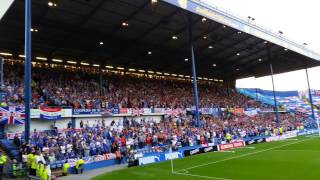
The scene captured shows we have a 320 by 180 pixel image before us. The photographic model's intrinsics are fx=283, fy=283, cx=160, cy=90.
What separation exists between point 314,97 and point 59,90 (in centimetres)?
7146

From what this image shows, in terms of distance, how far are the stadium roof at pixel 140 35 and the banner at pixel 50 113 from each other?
7827mm

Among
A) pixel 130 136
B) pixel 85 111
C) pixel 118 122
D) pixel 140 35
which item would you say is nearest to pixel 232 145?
pixel 130 136

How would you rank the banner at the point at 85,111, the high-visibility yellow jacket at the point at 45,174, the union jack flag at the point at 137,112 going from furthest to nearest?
the union jack flag at the point at 137,112
the banner at the point at 85,111
the high-visibility yellow jacket at the point at 45,174

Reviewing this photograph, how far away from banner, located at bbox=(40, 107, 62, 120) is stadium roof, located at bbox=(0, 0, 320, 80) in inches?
Result: 308

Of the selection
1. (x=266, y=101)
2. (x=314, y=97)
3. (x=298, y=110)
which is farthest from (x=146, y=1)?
(x=314, y=97)

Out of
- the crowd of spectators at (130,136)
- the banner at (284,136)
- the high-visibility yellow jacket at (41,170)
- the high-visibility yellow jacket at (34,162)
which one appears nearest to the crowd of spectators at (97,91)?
the crowd of spectators at (130,136)

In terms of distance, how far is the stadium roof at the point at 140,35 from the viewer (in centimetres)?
2462

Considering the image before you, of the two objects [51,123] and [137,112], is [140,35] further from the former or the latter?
[51,123]

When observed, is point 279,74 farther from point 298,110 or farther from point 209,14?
point 209,14

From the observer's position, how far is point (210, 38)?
3475 centimetres

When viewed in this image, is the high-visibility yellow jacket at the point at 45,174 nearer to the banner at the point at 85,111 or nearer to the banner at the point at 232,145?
the banner at the point at 85,111

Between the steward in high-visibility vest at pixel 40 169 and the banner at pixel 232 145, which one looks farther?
the banner at pixel 232 145

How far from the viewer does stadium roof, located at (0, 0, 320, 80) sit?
24625 mm

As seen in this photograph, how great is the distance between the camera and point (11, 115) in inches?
854
